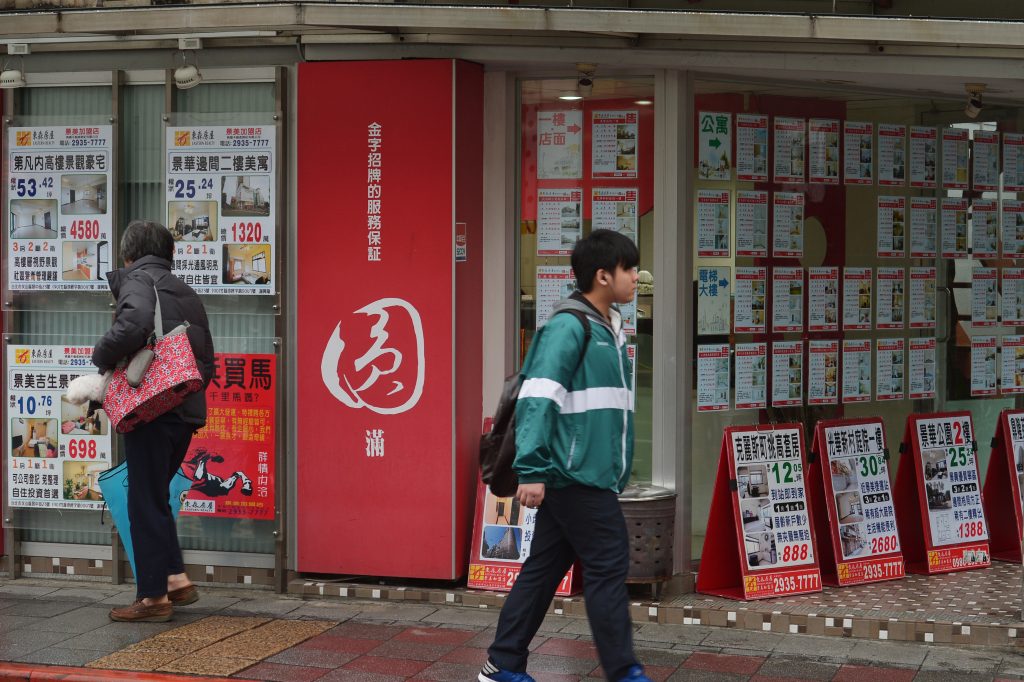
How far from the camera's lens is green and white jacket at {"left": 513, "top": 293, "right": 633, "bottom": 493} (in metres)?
5.47

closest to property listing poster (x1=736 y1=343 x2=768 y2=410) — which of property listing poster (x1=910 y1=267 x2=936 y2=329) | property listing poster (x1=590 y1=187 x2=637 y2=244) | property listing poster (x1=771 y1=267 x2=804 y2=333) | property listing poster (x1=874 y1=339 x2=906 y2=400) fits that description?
property listing poster (x1=771 y1=267 x2=804 y2=333)

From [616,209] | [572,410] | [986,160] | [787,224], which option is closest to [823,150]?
[787,224]

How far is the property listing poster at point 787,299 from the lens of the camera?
8.39 meters

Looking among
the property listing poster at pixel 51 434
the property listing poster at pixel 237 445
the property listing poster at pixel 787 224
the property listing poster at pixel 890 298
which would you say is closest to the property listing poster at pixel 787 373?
the property listing poster at pixel 787 224

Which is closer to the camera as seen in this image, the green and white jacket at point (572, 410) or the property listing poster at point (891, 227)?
the green and white jacket at point (572, 410)

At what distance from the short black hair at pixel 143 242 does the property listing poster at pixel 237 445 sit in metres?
1.09

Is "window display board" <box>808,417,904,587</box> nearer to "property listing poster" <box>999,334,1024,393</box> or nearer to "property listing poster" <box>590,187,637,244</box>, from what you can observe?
"property listing poster" <box>999,334,1024,393</box>

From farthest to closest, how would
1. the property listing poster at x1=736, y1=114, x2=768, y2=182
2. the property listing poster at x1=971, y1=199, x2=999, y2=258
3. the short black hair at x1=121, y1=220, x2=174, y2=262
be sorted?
the property listing poster at x1=971, y1=199, x2=999, y2=258
the property listing poster at x1=736, y1=114, x2=768, y2=182
the short black hair at x1=121, y1=220, x2=174, y2=262

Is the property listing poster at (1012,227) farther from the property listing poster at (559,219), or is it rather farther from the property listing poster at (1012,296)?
the property listing poster at (559,219)

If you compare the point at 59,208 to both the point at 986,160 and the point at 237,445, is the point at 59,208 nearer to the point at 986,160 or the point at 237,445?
the point at 237,445

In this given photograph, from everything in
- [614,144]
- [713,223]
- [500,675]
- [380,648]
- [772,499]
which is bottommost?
[380,648]

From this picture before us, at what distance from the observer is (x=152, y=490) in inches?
282

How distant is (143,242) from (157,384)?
0.81 meters

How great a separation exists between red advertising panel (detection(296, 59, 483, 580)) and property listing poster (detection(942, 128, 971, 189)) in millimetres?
3259
